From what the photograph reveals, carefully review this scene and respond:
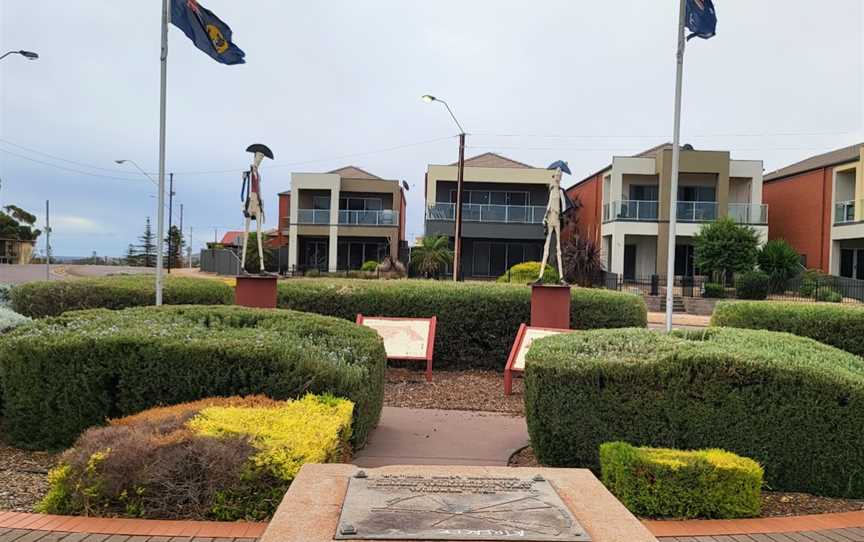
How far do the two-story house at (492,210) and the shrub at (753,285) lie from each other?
1151cm

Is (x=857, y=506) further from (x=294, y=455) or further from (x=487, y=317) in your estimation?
(x=487, y=317)

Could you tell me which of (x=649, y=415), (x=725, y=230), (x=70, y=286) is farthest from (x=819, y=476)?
(x=725, y=230)

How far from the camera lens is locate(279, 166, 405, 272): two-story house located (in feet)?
137

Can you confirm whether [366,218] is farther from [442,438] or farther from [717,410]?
[717,410]

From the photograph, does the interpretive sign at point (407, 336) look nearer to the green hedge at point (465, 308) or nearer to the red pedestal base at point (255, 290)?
the green hedge at point (465, 308)

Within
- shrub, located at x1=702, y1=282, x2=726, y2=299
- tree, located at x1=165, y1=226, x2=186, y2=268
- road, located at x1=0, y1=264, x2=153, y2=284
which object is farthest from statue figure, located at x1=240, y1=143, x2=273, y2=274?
tree, located at x1=165, y1=226, x2=186, y2=268

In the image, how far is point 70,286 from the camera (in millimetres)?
11320

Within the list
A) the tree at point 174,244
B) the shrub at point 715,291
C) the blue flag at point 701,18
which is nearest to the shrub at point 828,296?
the shrub at point 715,291

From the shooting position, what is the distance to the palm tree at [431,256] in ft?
115

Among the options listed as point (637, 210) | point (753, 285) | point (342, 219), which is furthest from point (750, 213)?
point (342, 219)

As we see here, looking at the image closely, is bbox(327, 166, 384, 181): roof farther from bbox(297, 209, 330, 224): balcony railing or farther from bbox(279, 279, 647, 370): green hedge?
bbox(279, 279, 647, 370): green hedge

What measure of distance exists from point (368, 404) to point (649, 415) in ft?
7.66

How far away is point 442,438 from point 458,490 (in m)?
3.03

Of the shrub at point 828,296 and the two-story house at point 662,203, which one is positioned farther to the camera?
the two-story house at point 662,203
